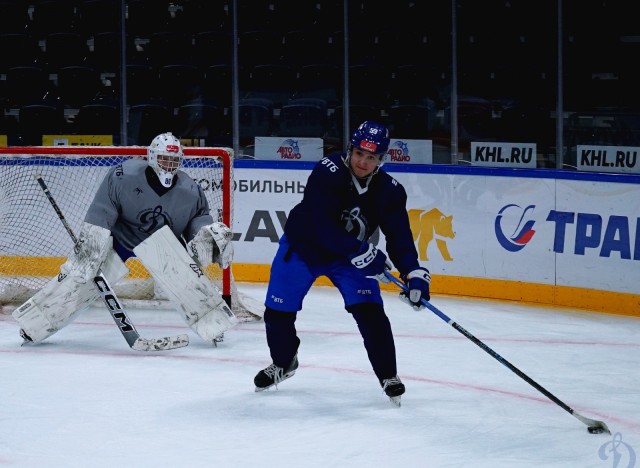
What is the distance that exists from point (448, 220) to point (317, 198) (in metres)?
2.94

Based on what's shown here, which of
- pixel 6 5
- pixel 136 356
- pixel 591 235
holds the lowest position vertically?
pixel 136 356

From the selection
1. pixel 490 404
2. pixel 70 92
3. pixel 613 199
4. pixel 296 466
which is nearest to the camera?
pixel 296 466

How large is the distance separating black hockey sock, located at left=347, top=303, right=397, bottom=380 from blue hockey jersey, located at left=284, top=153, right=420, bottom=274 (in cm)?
18

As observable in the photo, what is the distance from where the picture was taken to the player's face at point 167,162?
5.01 metres

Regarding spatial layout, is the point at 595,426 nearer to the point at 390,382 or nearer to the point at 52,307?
the point at 390,382

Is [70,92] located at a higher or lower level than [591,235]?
higher

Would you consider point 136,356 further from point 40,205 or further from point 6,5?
point 6,5

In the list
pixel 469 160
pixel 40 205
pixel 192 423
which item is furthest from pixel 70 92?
pixel 192 423

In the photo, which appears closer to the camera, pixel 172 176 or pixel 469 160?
pixel 172 176

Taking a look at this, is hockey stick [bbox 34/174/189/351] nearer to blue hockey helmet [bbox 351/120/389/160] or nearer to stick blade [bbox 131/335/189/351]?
stick blade [bbox 131/335/189/351]

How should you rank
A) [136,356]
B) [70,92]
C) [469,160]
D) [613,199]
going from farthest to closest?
[70,92] < [469,160] < [613,199] < [136,356]

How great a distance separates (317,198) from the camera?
368 cm

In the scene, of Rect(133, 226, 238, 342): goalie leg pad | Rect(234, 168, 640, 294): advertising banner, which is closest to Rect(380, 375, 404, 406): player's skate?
Rect(133, 226, 238, 342): goalie leg pad

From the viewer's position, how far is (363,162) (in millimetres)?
3682
